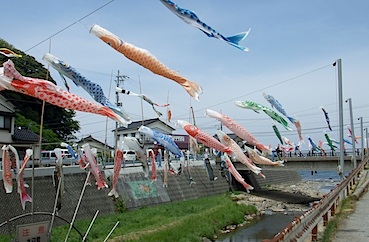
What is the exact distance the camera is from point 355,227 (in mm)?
11312

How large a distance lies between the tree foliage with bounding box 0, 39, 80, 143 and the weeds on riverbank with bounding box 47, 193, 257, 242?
16.9 metres

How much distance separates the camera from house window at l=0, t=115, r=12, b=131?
30266 millimetres

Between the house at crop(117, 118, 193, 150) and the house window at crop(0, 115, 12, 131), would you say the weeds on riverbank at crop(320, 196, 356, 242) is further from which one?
the house at crop(117, 118, 193, 150)

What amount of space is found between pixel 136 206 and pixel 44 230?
65.2ft

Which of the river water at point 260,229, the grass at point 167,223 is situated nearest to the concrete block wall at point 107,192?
the grass at point 167,223

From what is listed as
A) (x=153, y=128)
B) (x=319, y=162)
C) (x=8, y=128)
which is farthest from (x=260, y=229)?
(x=153, y=128)

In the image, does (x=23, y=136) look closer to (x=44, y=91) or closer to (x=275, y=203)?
(x=275, y=203)

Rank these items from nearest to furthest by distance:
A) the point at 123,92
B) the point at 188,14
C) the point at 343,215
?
the point at 188,14
the point at 343,215
the point at 123,92

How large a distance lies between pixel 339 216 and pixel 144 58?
8.64m

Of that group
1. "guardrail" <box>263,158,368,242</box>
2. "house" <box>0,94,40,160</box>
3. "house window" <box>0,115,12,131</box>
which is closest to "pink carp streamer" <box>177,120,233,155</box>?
"guardrail" <box>263,158,368,242</box>

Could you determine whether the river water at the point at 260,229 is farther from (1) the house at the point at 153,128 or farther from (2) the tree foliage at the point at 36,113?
(2) the tree foliage at the point at 36,113

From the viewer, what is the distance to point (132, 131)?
50.0 meters

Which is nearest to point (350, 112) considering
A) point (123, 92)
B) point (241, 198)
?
point (241, 198)

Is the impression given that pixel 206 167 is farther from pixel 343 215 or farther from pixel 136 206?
pixel 343 215
